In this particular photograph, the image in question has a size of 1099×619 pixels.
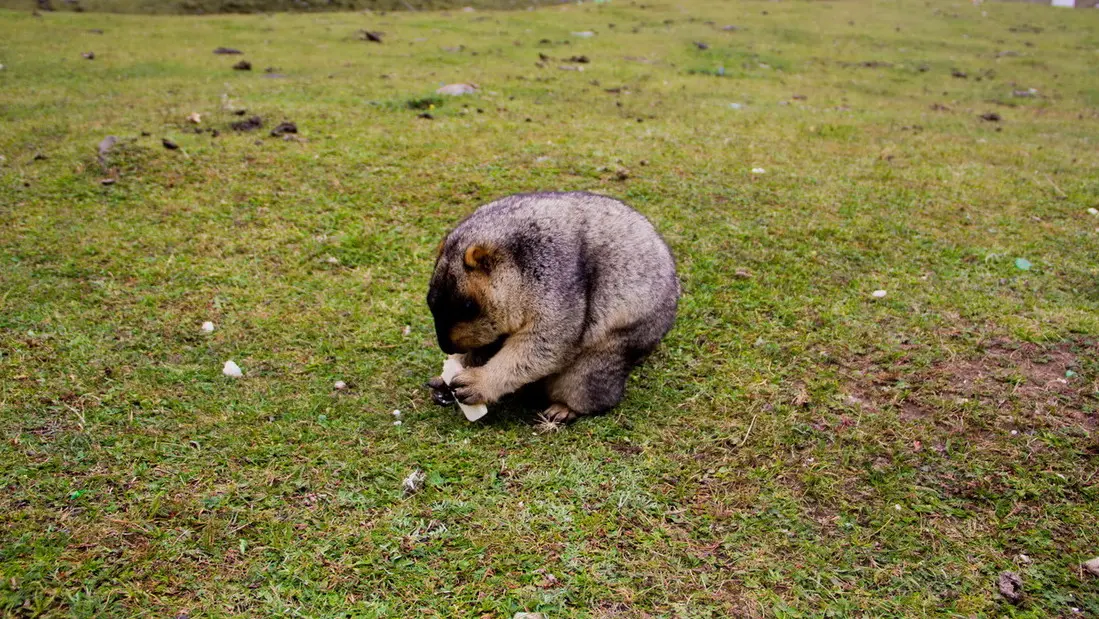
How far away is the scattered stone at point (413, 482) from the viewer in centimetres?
403

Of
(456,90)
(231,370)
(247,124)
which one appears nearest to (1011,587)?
(231,370)

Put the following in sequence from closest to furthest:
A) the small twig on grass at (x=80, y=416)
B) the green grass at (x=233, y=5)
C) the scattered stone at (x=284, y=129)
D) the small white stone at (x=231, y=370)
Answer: the small twig on grass at (x=80, y=416)
the small white stone at (x=231, y=370)
the scattered stone at (x=284, y=129)
the green grass at (x=233, y=5)

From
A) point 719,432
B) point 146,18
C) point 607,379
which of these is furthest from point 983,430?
point 146,18

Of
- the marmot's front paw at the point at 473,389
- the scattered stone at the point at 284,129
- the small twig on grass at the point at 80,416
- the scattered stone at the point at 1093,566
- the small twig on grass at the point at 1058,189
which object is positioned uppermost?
the scattered stone at the point at 284,129

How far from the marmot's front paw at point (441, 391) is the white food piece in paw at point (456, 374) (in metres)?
0.03

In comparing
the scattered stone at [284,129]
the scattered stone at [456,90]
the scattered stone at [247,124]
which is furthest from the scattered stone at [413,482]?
the scattered stone at [456,90]

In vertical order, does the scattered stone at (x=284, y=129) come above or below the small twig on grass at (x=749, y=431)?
above

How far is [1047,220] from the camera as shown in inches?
305

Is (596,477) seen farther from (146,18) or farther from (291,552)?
(146,18)

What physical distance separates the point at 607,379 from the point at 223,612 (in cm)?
248

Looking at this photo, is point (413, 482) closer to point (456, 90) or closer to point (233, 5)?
point (456, 90)

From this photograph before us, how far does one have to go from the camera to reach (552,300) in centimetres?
442

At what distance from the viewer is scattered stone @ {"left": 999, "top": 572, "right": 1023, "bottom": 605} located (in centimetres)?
348

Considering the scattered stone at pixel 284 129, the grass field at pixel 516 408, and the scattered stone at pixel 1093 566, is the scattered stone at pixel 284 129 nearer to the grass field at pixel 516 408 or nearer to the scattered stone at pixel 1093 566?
the grass field at pixel 516 408
